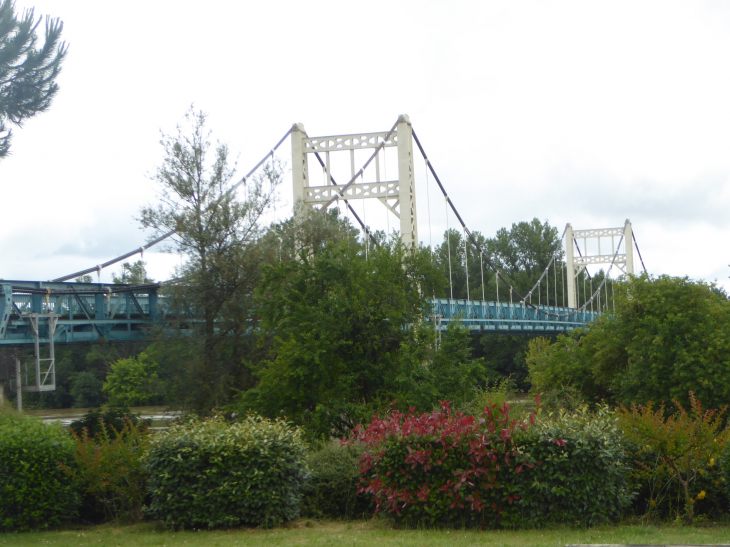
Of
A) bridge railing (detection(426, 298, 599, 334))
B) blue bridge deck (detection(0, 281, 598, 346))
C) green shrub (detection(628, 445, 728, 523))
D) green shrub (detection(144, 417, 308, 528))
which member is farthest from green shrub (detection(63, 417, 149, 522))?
bridge railing (detection(426, 298, 599, 334))

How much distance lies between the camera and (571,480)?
783 cm

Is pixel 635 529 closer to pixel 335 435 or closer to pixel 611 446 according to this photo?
pixel 611 446

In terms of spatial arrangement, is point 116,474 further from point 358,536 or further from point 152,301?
point 152,301

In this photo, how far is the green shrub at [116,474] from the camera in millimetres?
9109

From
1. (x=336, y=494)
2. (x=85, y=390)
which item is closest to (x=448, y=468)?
(x=336, y=494)

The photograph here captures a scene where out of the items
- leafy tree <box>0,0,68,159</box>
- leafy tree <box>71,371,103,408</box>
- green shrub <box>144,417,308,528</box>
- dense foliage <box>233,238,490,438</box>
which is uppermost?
leafy tree <box>0,0,68,159</box>

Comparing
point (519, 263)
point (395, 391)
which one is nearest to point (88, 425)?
point (395, 391)

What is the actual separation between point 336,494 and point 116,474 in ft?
9.58

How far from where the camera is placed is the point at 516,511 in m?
7.90

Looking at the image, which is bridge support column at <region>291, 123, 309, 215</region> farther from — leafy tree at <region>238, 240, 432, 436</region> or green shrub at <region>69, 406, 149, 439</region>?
green shrub at <region>69, 406, 149, 439</region>

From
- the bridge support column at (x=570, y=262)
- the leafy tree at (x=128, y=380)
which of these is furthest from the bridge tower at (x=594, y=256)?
the leafy tree at (x=128, y=380)

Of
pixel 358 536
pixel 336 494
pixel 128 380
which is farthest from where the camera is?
pixel 128 380

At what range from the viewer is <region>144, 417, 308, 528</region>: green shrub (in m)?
8.52

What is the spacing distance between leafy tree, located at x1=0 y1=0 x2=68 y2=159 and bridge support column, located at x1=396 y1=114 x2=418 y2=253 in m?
12.1
